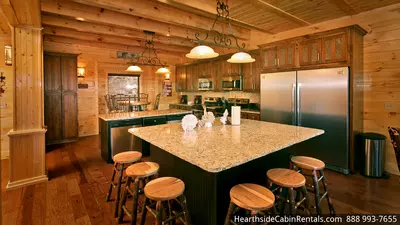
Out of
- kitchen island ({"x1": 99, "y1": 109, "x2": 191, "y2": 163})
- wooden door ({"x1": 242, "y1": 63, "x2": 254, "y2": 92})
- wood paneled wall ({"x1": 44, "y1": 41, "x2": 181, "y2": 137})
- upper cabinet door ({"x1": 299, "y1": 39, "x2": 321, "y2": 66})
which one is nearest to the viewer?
upper cabinet door ({"x1": 299, "y1": 39, "x2": 321, "y2": 66})

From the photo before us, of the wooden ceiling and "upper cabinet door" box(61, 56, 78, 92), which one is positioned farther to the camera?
"upper cabinet door" box(61, 56, 78, 92)

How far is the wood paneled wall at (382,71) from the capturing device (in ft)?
11.6

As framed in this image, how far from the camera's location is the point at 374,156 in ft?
11.3

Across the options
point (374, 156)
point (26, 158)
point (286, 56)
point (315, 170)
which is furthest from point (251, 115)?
→ point (26, 158)

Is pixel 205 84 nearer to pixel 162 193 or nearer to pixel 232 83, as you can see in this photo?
pixel 232 83

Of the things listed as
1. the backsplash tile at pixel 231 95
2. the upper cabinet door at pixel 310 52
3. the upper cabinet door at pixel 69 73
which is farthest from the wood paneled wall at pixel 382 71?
the upper cabinet door at pixel 69 73

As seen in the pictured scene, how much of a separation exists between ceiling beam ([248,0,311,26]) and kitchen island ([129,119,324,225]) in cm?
203

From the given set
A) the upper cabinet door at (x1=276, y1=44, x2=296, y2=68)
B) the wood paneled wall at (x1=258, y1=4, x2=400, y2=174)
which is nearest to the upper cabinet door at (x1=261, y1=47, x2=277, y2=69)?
the upper cabinet door at (x1=276, y1=44, x2=296, y2=68)

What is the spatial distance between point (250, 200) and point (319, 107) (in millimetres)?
2896

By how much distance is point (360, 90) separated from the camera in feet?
12.3

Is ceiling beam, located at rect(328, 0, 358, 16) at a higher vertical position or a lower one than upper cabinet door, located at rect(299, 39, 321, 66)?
higher

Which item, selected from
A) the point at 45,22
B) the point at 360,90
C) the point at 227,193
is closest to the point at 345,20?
the point at 360,90

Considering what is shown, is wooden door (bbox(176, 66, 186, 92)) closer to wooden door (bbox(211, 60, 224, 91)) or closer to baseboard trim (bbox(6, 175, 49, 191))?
wooden door (bbox(211, 60, 224, 91))

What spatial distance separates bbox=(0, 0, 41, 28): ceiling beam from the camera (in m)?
2.46
